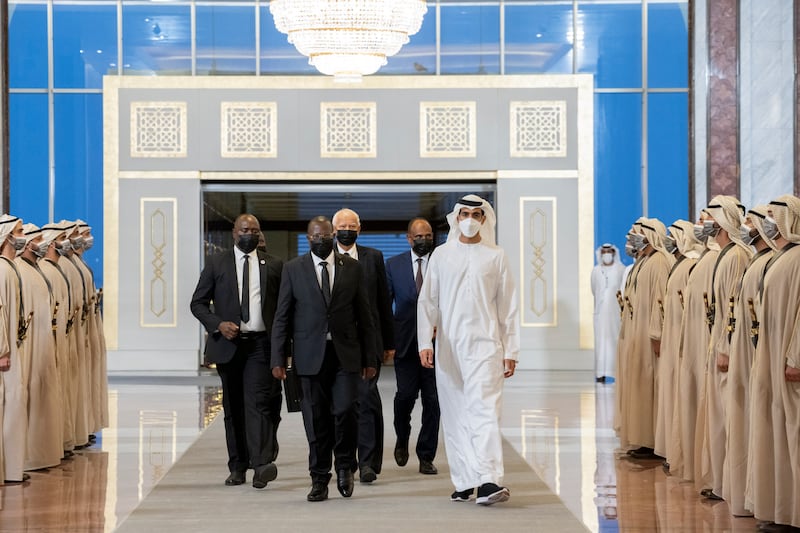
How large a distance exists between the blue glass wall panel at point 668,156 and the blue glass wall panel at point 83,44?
7.33 meters

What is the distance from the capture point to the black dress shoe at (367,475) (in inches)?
297

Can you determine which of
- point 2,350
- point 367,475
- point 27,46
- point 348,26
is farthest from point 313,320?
Result: point 27,46

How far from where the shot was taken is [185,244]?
16.4 metres

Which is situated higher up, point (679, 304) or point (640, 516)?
point (679, 304)

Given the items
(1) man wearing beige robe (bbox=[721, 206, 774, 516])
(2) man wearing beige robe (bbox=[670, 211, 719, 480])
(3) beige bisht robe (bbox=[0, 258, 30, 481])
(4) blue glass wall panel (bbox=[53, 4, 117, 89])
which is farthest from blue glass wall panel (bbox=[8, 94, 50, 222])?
(1) man wearing beige robe (bbox=[721, 206, 774, 516])

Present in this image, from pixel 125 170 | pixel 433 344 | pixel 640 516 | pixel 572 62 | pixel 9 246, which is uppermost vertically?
pixel 572 62

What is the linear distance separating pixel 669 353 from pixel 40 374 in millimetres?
4234

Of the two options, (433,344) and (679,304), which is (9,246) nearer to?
(433,344)

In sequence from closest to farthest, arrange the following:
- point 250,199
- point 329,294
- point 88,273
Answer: point 329,294 → point 88,273 → point 250,199

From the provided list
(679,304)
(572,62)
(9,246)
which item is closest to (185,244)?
(572,62)

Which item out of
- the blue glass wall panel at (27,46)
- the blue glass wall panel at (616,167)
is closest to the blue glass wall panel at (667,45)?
the blue glass wall panel at (616,167)

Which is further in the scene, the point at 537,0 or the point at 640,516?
the point at 537,0

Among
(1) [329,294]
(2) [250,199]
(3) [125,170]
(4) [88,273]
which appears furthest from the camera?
(2) [250,199]

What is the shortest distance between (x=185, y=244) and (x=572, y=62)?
5763 millimetres
